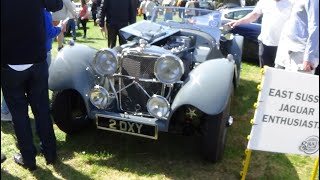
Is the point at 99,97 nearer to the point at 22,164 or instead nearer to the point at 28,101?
the point at 28,101

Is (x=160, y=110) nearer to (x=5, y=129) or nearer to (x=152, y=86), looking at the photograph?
(x=152, y=86)

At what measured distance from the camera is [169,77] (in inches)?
129

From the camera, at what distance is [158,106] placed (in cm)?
326

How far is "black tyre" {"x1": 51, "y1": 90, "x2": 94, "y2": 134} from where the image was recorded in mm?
3662

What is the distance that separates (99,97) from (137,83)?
1.31ft

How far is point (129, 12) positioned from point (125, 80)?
312 cm

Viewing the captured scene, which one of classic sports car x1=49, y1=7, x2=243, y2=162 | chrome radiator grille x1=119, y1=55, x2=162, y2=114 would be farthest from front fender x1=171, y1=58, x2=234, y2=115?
chrome radiator grille x1=119, y1=55, x2=162, y2=114

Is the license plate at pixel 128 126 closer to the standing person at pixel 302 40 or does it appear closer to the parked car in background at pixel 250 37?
the standing person at pixel 302 40

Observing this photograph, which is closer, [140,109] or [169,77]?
[169,77]

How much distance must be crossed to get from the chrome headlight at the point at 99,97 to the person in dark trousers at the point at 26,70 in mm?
426

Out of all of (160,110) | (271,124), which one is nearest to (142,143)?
(160,110)

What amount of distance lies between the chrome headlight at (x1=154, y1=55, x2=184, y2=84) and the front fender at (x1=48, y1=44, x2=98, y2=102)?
0.76 m

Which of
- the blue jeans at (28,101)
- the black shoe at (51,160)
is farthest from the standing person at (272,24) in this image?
the black shoe at (51,160)

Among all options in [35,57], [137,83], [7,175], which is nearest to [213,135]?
[137,83]
